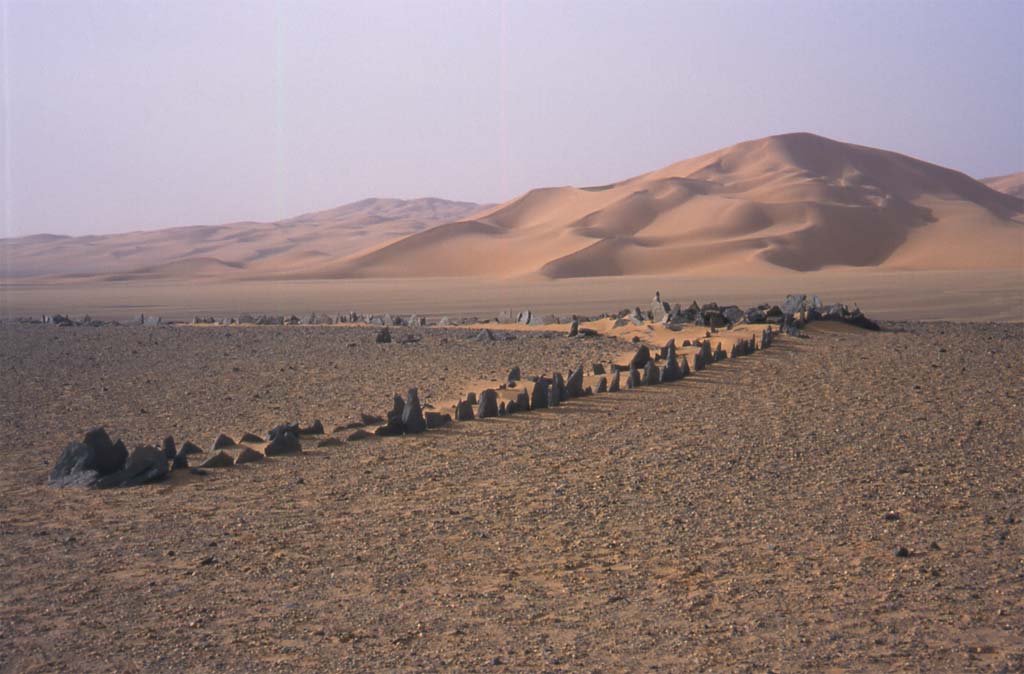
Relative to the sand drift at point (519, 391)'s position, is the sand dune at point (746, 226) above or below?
above

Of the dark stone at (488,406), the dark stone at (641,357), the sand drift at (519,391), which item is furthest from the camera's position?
the dark stone at (641,357)

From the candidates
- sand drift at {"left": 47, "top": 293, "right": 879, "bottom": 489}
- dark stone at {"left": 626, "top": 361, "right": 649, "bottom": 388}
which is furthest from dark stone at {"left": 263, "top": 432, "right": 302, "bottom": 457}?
dark stone at {"left": 626, "top": 361, "right": 649, "bottom": 388}

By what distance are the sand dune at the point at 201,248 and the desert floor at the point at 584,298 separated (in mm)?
43345

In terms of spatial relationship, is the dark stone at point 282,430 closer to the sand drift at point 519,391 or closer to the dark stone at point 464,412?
the sand drift at point 519,391

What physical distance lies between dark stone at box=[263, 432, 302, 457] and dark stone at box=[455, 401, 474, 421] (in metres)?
1.86

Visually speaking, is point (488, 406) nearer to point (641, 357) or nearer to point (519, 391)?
point (519, 391)

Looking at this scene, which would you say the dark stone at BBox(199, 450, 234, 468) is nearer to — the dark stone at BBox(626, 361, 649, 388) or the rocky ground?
the rocky ground

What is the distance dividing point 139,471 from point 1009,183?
190 metres

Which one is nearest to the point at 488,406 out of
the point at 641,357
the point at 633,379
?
the point at 633,379

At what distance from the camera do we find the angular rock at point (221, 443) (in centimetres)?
927

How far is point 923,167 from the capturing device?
102 meters

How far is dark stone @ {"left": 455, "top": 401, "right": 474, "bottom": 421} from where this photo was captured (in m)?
10.4

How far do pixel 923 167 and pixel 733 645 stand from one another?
352 ft

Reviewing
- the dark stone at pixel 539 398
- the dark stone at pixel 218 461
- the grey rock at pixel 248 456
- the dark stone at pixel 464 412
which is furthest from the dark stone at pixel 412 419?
the dark stone at pixel 218 461
